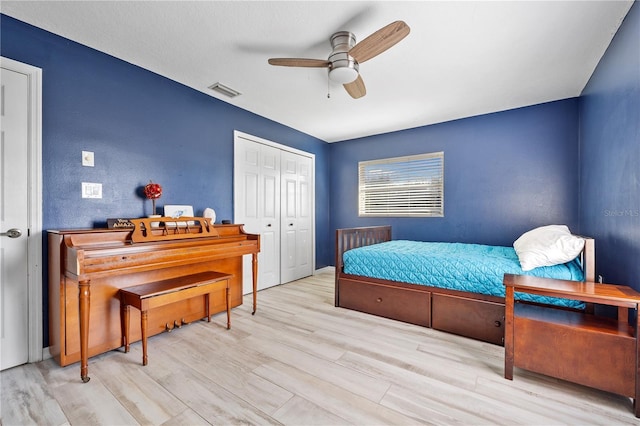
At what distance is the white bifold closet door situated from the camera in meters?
3.63

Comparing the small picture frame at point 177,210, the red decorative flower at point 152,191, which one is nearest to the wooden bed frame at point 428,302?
the small picture frame at point 177,210

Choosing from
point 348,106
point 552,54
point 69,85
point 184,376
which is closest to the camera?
point 184,376

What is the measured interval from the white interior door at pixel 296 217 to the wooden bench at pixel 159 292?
70.0 inches

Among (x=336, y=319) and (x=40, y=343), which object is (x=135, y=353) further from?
(x=336, y=319)

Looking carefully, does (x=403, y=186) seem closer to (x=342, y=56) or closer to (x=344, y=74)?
(x=344, y=74)

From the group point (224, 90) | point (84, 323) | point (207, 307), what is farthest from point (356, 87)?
point (84, 323)

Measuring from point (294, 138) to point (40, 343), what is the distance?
3.64 meters

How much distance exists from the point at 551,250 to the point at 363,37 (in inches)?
86.8

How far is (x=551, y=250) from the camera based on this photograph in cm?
215

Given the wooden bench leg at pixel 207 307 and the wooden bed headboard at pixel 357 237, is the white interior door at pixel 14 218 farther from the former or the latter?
the wooden bed headboard at pixel 357 237

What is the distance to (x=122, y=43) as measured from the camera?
2.25m

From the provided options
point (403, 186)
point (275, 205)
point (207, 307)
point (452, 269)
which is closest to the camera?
point (452, 269)

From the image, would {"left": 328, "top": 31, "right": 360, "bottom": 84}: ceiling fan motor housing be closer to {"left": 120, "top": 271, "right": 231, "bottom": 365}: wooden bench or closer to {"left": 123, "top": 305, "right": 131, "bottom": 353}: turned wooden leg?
{"left": 120, "top": 271, "right": 231, "bottom": 365}: wooden bench

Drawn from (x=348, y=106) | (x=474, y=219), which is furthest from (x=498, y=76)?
(x=474, y=219)
